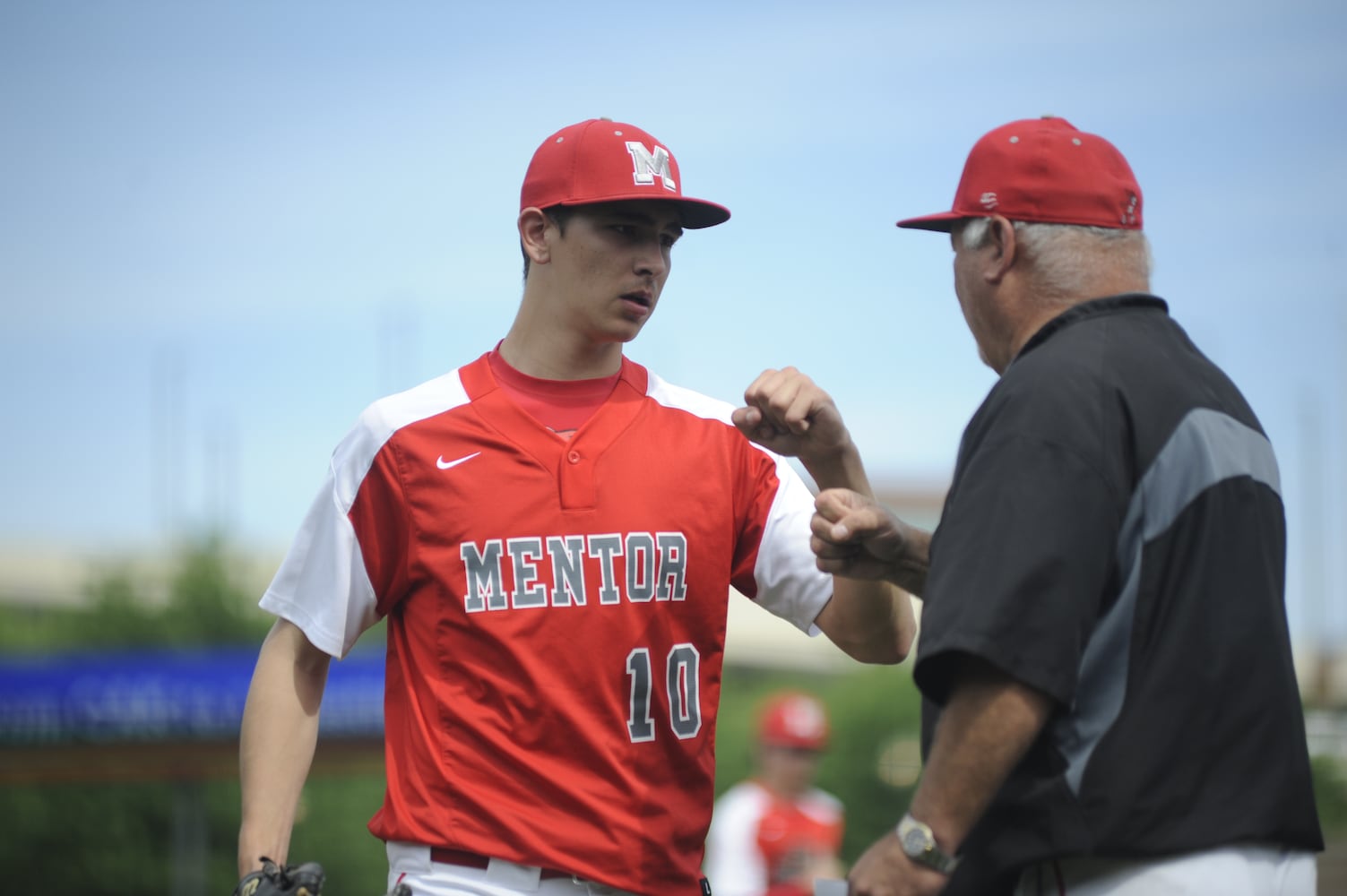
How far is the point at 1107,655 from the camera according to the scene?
2.73 metres

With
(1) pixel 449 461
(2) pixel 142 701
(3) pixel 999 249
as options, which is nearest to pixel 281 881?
(1) pixel 449 461

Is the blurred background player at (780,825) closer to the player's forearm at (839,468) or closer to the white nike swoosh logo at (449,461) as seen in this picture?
the player's forearm at (839,468)

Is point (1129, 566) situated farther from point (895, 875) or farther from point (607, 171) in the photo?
point (607, 171)

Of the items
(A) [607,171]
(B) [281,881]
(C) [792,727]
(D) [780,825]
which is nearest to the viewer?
(B) [281,881]

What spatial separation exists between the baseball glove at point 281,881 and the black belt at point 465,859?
0.28 metres

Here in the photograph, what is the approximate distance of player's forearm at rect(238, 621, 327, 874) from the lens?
354cm

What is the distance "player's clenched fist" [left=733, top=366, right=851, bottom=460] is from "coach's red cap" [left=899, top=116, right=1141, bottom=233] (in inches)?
22.3

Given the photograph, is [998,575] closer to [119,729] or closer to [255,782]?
[255,782]

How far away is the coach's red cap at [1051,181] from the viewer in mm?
3029

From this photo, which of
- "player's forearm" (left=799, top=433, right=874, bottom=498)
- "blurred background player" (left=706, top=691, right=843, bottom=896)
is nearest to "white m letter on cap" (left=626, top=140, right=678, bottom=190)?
"player's forearm" (left=799, top=433, right=874, bottom=498)

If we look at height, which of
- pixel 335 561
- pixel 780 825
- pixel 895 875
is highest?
pixel 335 561

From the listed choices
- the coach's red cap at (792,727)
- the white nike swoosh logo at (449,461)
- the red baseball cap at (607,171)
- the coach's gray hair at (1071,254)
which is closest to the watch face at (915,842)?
the coach's gray hair at (1071,254)

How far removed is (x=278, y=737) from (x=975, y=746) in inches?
73.5

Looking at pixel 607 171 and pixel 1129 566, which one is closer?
pixel 1129 566
